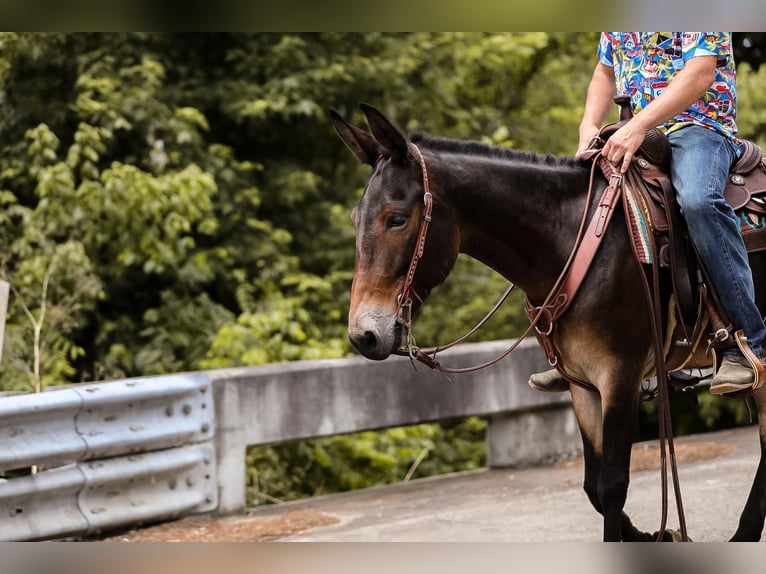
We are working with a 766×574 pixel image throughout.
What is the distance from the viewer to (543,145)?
14.1m

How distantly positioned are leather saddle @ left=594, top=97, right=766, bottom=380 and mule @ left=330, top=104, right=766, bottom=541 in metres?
0.13

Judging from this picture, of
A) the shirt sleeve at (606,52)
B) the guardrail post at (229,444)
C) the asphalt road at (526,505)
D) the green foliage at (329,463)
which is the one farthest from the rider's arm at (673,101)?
the green foliage at (329,463)

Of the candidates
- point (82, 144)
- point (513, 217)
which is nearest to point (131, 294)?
point (82, 144)

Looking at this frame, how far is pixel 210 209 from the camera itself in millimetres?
9500

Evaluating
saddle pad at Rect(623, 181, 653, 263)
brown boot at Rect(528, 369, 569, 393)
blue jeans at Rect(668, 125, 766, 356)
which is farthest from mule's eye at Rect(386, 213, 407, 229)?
brown boot at Rect(528, 369, 569, 393)

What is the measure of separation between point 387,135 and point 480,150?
56 cm

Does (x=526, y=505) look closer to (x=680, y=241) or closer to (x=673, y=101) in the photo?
(x=680, y=241)

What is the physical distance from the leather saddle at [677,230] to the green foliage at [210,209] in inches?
185

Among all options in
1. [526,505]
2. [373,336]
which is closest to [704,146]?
[373,336]

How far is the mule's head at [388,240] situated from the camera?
3.55 m

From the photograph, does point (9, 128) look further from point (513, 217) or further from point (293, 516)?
point (513, 217)

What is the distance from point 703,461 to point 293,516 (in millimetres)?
3448

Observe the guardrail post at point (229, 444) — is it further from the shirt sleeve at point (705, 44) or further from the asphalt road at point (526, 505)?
the shirt sleeve at point (705, 44)

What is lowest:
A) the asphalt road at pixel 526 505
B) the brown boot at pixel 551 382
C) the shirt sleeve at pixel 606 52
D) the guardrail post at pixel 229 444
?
the asphalt road at pixel 526 505
